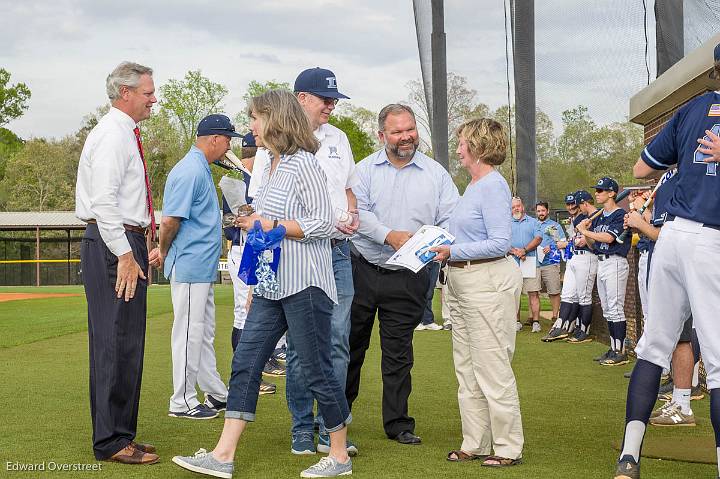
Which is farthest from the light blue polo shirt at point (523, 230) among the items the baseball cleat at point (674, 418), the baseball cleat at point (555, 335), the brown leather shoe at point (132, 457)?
the brown leather shoe at point (132, 457)

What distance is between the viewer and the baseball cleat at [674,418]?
6.58 metres

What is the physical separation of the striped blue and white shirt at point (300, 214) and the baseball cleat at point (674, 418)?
119 inches

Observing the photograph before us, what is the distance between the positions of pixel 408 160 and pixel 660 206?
164 centimetres

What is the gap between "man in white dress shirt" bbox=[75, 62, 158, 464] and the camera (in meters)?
5.25

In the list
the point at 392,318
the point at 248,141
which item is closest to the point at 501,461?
the point at 392,318

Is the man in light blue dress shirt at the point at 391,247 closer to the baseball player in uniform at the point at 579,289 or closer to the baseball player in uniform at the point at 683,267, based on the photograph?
the baseball player in uniform at the point at 683,267

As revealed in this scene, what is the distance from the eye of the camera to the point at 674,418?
658 cm

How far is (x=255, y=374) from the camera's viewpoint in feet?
15.8

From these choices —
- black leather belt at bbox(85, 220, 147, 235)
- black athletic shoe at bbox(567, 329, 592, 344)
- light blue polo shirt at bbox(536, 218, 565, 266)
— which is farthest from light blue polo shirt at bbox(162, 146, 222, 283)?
light blue polo shirt at bbox(536, 218, 565, 266)

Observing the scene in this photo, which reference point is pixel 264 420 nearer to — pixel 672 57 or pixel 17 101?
pixel 672 57

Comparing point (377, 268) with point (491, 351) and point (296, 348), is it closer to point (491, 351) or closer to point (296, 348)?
point (491, 351)

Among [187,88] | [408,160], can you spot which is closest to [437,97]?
[408,160]

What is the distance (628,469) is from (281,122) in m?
2.51

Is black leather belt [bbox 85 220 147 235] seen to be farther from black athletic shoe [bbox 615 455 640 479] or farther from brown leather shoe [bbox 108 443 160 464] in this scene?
black athletic shoe [bbox 615 455 640 479]
